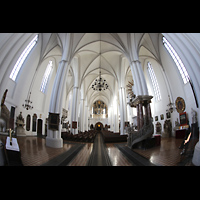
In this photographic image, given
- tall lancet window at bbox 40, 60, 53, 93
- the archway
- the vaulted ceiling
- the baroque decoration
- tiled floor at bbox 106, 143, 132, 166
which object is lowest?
the archway

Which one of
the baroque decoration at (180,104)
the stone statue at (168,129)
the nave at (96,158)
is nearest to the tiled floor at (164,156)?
the nave at (96,158)

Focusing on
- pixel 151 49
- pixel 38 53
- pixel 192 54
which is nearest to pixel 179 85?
pixel 151 49

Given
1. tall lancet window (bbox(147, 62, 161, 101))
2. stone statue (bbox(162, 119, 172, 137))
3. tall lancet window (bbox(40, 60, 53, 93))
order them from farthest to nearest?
tall lancet window (bbox(147, 62, 161, 101)), tall lancet window (bbox(40, 60, 53, 93)), stone statue (bbox(162, 119, 172, 137))

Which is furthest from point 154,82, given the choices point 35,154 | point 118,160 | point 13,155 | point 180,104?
point 13,155

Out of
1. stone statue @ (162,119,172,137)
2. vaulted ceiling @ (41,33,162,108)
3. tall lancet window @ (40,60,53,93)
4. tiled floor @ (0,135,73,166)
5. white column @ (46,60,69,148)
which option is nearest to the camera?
tiled floor @ (0,135,73,166)

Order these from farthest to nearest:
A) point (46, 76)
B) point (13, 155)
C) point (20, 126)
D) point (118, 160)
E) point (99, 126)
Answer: point (99, 126) < point (46, 76) < point (20, 126) < point (118, 160) < point (13, 155)

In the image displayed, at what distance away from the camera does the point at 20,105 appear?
985cm

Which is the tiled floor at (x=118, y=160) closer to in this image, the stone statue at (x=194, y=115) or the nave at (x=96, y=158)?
the nave at (x=96, y=158)

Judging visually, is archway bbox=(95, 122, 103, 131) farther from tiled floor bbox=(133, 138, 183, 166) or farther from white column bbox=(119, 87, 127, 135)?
tiled floor bbox=(133, 138, 183, 166)

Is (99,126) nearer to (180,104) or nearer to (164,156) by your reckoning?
(180,104)

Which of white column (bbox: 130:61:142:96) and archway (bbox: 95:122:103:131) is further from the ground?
white column (bbox: 130:61:142:96)

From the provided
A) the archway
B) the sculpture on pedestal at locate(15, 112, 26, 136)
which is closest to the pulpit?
the sculpture on pedestal at locate(15, 112, 26, 136)
